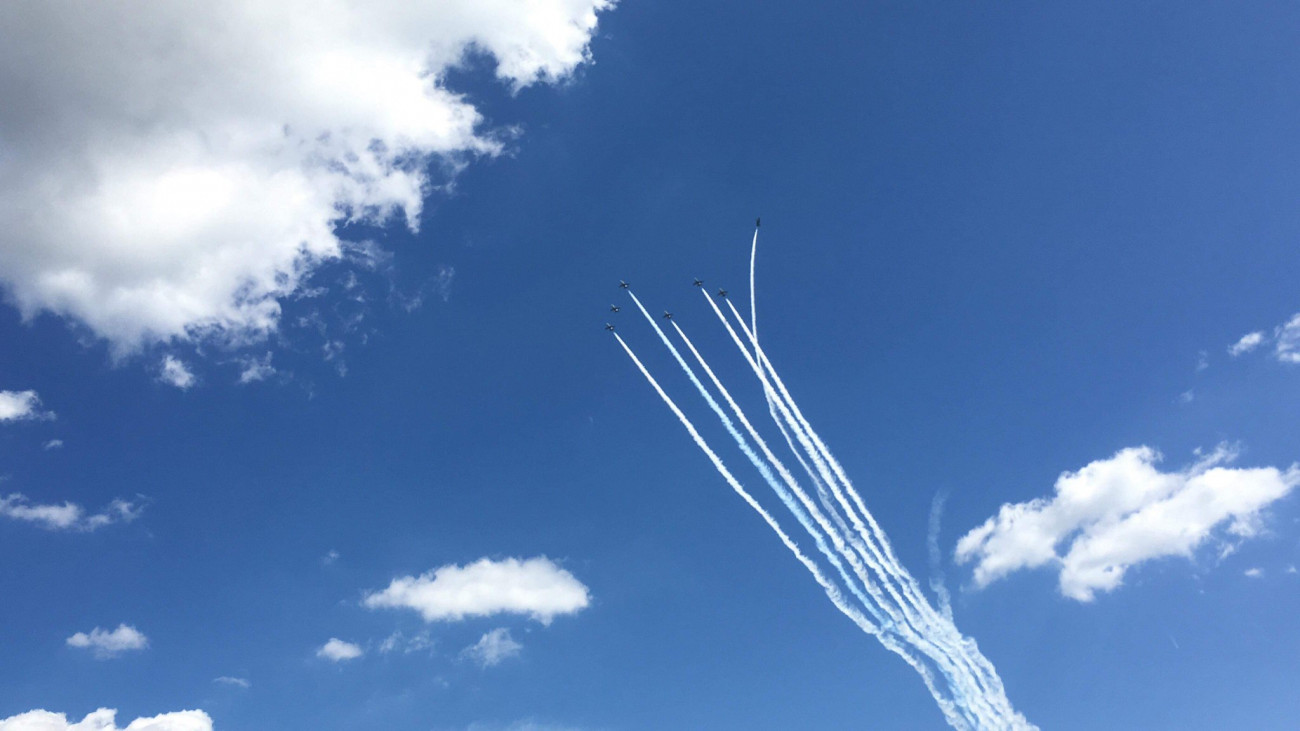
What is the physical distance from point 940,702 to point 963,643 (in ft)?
21.8

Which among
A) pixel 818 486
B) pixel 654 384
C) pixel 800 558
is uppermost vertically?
pixel 654 384

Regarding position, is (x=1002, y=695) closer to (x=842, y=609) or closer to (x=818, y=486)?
(x=842, y=609)

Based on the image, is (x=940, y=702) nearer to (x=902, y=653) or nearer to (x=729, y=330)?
(x=902, y=653)

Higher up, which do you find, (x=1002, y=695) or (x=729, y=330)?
(x=729, y=330)

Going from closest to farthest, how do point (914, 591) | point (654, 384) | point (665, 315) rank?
point (914, 591) < point (654, 384) < point (665, 315)

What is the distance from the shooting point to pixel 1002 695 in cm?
7588

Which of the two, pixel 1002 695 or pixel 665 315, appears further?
pixel 665 315

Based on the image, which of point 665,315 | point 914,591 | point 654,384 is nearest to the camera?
point 914,591

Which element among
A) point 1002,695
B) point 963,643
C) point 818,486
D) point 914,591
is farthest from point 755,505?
point 1002,695

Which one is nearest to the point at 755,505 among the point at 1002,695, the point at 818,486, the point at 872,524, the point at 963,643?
the point at 818,486

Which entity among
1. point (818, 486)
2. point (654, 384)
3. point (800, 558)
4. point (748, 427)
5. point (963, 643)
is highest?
point (654, 384)

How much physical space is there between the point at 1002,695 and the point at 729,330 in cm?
4848

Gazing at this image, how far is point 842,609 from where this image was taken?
77.1m

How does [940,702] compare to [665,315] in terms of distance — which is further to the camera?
[665,315]
